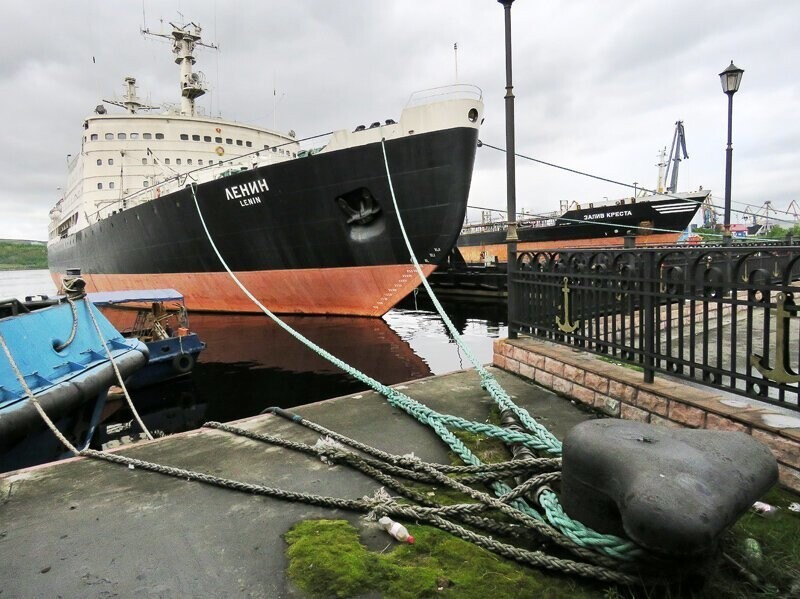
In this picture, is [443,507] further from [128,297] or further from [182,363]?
[128,297]

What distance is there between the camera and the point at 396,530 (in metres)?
2.41

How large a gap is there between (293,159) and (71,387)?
966cm

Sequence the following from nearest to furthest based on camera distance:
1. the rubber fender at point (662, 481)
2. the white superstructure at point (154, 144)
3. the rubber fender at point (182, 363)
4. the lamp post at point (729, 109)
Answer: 1. the rubber fender at point (662, 481)
2. the rubber fender at point (182, 363)
3. the lamp post at point (729, 109)
4. the white superstructure at point (154, 144)

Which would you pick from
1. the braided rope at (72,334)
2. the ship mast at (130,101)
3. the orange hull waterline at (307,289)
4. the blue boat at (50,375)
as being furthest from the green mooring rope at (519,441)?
the ship mast at (130,101)

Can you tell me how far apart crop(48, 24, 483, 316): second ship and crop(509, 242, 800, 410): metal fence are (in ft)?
26.7

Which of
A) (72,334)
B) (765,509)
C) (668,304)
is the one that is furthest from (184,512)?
(72,334)

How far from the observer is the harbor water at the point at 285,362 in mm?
8734

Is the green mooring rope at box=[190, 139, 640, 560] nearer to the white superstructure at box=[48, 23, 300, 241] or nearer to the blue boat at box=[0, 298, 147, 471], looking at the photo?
the blue boat at box=[0, 298, 147, 471]

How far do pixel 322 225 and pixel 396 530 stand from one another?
12651mm

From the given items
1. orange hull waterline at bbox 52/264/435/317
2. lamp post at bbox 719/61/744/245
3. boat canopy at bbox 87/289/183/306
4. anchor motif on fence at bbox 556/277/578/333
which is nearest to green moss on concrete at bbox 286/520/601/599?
anchor motif on fence at bbox 556/277/578/333

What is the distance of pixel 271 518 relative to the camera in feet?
8.72

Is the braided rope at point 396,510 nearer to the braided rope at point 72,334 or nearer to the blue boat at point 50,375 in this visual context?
the blue boat at point 50,375

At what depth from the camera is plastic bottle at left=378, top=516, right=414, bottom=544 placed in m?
2.38

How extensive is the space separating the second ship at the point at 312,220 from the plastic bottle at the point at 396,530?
11.2 meters
